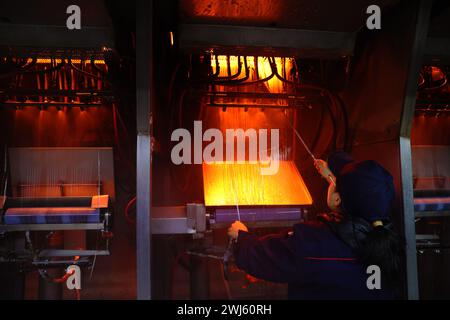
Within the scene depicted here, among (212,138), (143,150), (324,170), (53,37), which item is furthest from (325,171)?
(53,37)

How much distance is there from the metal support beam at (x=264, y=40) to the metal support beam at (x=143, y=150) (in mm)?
415

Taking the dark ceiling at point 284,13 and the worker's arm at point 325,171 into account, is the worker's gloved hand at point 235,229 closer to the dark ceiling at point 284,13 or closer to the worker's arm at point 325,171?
the worker's arm at point 325,171

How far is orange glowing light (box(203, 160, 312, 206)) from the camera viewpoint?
149 cm

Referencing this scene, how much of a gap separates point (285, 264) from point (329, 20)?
1035mm

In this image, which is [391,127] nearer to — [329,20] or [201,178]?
[329,20]

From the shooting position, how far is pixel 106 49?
147 centimetres

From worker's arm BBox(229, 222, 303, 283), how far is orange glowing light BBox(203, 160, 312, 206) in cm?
22

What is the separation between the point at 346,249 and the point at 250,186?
1.70ft

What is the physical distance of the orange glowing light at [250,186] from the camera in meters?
1.49

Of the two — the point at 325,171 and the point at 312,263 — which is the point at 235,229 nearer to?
the point at 312,263

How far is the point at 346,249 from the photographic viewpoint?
1199 millimetres

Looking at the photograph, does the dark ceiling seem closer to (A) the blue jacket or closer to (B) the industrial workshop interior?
(B) the industrial workshop interior

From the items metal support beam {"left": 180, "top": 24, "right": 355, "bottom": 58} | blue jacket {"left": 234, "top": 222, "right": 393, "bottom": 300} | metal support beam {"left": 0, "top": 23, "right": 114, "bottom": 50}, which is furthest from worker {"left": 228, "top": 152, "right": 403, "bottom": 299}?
metal support beam {"left": 0, "top": 23, "right": 114, "bottom": 50}
